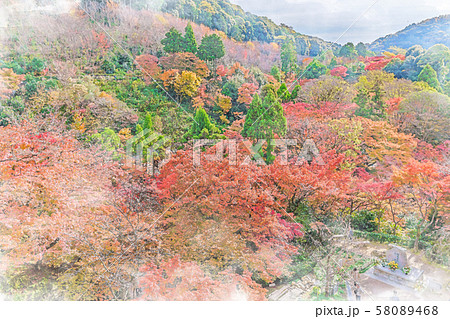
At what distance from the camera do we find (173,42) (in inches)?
372

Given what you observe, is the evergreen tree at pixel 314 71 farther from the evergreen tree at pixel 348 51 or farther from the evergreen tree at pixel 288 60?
the evergreen tree at pixel 348 51

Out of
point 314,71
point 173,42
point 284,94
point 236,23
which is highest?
point 236,23

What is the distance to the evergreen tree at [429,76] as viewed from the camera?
796cm

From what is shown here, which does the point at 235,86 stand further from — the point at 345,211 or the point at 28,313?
the point at 28,313

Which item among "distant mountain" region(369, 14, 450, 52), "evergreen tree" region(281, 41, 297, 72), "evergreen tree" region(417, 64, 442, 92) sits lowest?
"evergreen tree" region(417, 64, 442, 92)

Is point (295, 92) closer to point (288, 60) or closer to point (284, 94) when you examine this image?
point (284, 94)

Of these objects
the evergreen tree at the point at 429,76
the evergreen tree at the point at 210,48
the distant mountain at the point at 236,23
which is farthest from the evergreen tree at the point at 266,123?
the evergreen tree at the point at 429,76

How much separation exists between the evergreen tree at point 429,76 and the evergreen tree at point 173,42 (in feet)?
26.8

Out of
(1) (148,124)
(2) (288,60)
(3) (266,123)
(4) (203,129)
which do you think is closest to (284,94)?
(3) (266,123)

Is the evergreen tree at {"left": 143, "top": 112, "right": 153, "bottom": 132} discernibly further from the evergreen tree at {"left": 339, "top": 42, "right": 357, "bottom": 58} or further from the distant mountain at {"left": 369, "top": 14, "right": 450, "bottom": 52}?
the evergreen tree at {"left": 339, "top": 42, "right": 357, "bottom": 58}

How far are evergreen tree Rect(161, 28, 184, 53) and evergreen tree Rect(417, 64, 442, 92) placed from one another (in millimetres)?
8174

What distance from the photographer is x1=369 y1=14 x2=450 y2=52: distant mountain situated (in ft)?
22.6

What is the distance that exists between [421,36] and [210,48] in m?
6.73

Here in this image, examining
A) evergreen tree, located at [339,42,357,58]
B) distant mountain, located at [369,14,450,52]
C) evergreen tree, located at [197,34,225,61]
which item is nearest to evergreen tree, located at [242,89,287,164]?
evergreen tree, located at [197,34,225,61]
